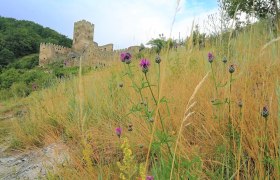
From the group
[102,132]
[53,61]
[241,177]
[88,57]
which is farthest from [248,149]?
[53,61]

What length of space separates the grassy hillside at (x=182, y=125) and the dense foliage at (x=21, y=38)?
43510mm

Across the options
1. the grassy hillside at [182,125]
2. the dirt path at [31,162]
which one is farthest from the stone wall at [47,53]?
the dirt path at [31,162]

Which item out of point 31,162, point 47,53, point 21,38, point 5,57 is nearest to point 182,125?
point 31,162

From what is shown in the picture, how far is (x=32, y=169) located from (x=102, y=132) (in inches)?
23.6

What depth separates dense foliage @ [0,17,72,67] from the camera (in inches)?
1837

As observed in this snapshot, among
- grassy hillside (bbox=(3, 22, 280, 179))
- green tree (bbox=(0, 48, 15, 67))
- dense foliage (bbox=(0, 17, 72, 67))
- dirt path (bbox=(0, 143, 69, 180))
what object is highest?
dense foliage (bbox=(0, 17, 72, 67))

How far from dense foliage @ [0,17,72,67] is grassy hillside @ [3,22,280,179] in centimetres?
4351

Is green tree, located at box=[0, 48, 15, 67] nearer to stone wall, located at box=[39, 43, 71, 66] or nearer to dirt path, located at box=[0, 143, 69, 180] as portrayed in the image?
stone wall, located at box=[39, 43, 71, 66]

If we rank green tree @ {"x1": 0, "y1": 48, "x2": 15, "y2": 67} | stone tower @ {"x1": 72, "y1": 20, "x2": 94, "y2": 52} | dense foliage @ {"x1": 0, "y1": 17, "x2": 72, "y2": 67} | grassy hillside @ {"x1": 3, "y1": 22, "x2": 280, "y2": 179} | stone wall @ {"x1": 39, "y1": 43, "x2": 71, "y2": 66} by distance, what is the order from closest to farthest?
grassy hillside @ {"x1": 3, "y1": 22, "x2": 280, "y2": 179} → stone wall @ {"x1": 39, "y1": 43, "x2": 71, "y2": 66} → stone tower @ {"x1": 72, "y1": 20, "x2": 94, "y2": 52} → green tree @ {"x1": 0, "y1": 48, "x2": 15, "y2": 67} → dense foliage @ {"x1": 0, "y1": 17, "x2": 72, "y2": 67}

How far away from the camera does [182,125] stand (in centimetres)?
100

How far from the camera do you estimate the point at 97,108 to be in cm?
281

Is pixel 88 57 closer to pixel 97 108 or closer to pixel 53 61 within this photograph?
pixel 97 108

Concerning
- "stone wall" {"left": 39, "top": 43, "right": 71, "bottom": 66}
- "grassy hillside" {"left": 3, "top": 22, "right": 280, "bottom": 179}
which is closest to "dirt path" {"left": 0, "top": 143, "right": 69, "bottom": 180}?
"grassy hillside" {"left": 3, "top": 22, "right": 280, "bottom": 179}

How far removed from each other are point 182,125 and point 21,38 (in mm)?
51998
